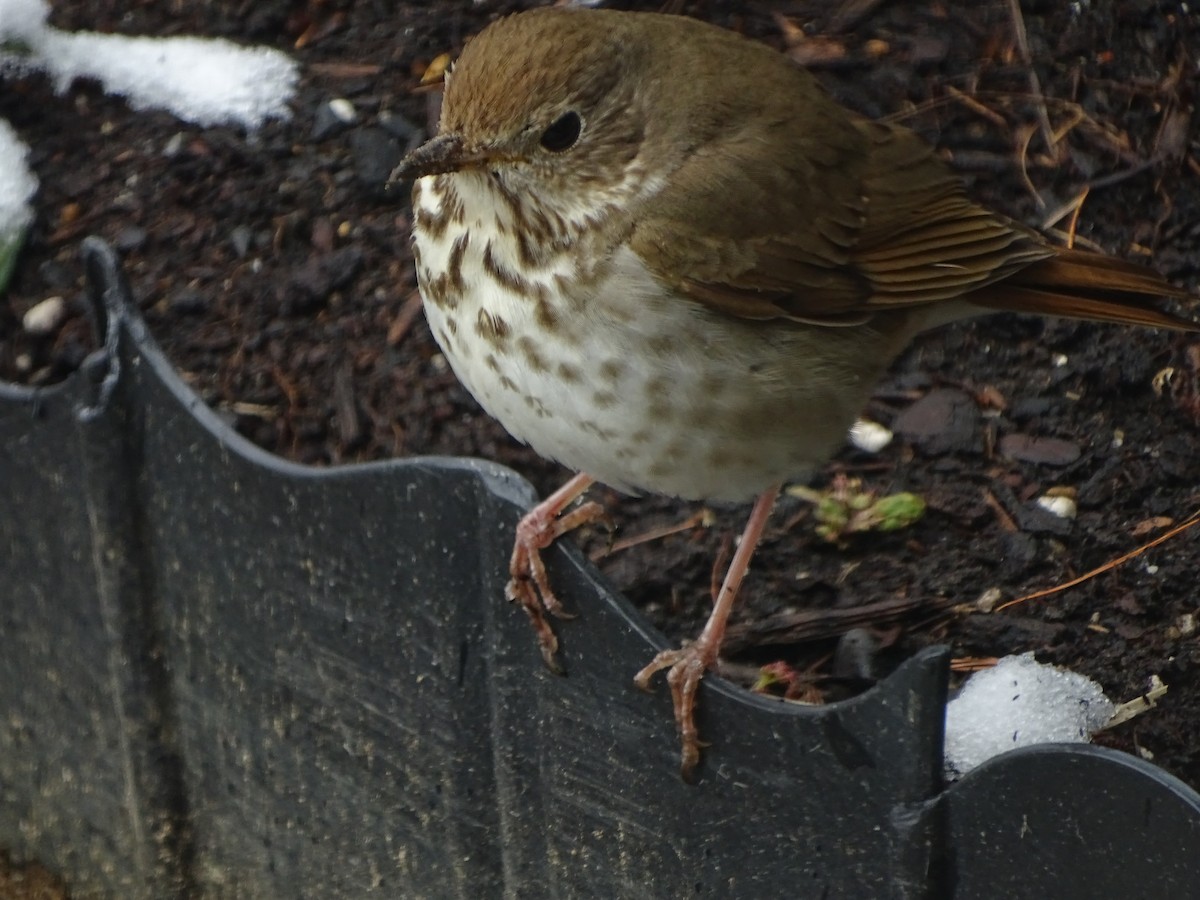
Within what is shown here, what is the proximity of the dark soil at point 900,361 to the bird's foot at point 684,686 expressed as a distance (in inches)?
21.5

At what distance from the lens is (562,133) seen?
2.22 m

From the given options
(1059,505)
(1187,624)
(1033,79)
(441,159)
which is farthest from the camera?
(1033,79)

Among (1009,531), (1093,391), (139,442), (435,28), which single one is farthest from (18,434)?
(1093,391)

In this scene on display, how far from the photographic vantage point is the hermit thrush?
2.20 m

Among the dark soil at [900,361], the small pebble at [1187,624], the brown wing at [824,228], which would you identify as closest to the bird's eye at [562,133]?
the brown wing at [824,228]

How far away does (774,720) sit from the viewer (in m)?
A: 2.02

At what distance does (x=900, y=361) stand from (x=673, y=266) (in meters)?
1.06

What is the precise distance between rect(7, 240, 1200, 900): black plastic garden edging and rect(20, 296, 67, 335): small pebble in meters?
0.53

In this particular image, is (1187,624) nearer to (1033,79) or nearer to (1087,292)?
(1087,292)

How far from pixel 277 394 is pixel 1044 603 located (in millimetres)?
1405

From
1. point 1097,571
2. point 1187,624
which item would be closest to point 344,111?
point 1097,571

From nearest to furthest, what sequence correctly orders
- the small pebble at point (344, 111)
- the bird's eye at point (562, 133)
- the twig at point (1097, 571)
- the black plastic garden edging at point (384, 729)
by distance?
the black plastic garden edging at point (384, 729), the bird's eye at point (562, 133), the twig at point (1097, 571), the small pebble at point (344, 111)

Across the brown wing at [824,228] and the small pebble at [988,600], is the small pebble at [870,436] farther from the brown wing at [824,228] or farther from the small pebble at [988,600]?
the brown wing at [824,228]

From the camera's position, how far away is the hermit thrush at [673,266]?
220 centimetres
